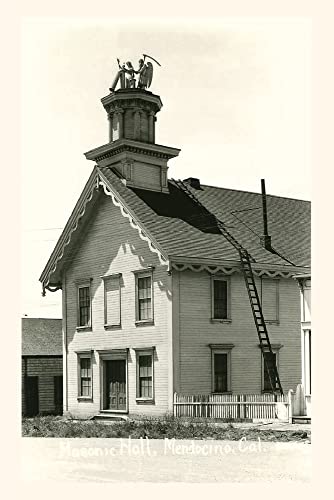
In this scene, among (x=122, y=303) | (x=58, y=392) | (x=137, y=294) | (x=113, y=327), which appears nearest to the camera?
(x=137, y=294)

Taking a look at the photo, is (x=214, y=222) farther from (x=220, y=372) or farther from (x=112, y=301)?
(x=220, y=372)

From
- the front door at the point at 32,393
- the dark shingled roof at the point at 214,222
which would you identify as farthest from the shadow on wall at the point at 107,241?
the front door at the point at 32,393

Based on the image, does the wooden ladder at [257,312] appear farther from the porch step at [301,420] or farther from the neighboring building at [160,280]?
the porch step at [301,420]

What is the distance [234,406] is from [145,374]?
16.7 feet

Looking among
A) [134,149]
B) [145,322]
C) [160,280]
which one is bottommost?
[145,322]

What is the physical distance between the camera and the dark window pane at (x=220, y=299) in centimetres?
3238

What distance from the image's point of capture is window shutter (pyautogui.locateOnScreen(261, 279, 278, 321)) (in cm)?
3247

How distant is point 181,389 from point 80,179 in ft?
27.2

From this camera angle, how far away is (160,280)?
32.1 m

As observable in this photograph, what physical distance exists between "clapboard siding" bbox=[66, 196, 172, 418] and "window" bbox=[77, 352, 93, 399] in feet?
0.74

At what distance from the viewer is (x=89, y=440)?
1027 inches

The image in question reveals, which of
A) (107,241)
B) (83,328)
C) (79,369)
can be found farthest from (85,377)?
(107,241)

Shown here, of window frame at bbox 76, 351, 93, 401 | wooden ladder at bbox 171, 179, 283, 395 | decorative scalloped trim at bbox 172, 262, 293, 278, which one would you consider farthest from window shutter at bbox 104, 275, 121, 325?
wooden ladder at bbox 171, 179, 283, 395

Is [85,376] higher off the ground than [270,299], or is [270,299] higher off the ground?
[270,299]
